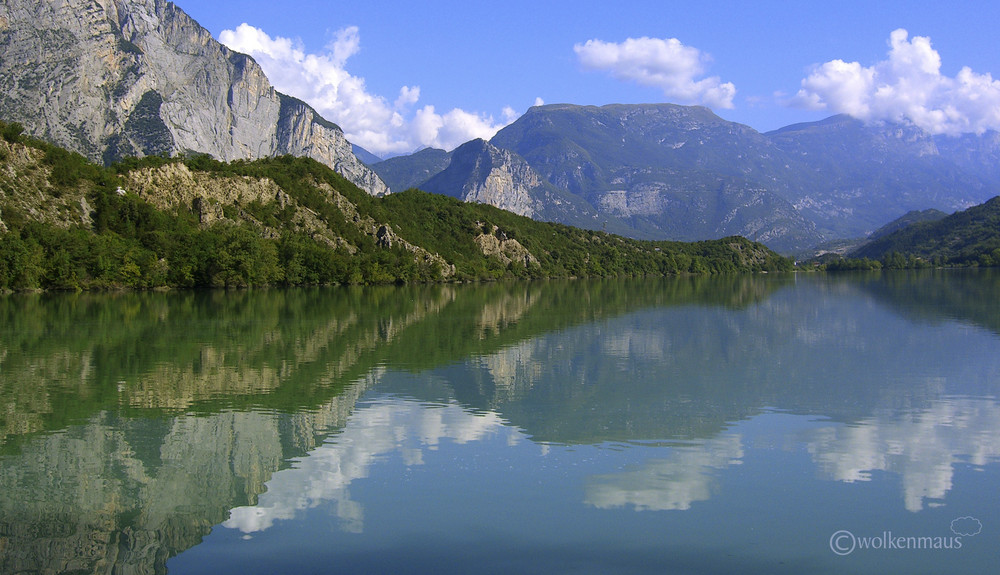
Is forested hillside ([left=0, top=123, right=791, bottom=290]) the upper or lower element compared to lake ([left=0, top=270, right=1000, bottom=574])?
upper

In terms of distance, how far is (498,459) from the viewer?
50.3ft

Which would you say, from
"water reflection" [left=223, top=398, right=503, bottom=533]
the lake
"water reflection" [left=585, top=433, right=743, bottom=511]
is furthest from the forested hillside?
"water reflection" [left=585, top=433, right=743, bottom=511]

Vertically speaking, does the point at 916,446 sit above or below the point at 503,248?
below

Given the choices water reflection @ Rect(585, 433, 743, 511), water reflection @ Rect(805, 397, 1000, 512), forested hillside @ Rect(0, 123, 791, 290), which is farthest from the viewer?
forested hillside @ Rect(0, 123, 791, 290)

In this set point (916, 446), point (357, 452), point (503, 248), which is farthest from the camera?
point (503, 248)

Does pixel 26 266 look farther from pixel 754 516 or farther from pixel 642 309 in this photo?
pixel 754 516

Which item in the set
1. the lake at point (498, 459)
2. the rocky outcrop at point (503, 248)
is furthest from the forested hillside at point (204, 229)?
the lake at point (498, 459)

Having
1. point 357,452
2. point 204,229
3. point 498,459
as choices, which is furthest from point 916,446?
point 204,229

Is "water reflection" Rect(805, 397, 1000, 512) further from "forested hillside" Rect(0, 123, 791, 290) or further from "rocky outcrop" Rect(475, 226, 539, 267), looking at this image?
"rocky outcrop" Rect(475, 226, 539, 267)

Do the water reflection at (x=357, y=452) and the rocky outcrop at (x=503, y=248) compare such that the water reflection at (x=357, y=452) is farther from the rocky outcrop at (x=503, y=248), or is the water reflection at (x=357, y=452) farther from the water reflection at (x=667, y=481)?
the rocky outcrop at (x=503, y=248)

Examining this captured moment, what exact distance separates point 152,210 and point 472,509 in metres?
109

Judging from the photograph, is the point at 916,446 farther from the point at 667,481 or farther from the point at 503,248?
the point at 503,248

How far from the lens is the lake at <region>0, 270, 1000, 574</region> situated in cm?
1072

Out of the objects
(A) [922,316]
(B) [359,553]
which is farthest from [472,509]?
(A) [922,316]
